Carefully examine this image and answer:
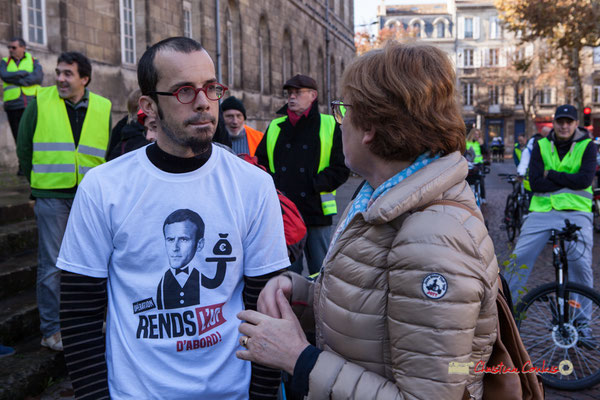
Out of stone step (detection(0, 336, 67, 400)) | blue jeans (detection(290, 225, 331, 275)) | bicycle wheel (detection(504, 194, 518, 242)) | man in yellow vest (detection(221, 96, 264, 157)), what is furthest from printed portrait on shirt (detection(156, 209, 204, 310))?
bicycle wheel (detection(504, 194, 518, 242))

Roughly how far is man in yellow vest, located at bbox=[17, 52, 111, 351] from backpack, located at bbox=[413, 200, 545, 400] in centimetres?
385

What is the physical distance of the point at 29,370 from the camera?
4359mm

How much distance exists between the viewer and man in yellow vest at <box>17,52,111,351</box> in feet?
15.6

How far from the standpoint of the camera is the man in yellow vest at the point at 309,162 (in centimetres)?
527

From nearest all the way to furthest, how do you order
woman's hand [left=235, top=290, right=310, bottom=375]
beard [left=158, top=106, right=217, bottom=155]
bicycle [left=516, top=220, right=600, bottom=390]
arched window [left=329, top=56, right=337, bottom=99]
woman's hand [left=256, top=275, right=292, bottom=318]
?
woman's hand [left=235, top=290, right=310, bottom=375] → woman's hand [left=256, top=275, right=292, bottom=318] → beard [left=158, top=106, right=217, bottom=155] → bicycle [left=516, top=220, right=600, bottom=390] → arched window [left=329, top=56, right=337, bottom=99]

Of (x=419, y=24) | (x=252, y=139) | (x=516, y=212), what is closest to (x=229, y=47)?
(x=516, y=212)

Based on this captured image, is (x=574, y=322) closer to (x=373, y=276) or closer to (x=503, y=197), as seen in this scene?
(x=373, y=276)

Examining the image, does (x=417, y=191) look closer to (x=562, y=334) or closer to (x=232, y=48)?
Result: (x=562, y=334)

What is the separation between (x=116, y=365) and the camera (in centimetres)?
200

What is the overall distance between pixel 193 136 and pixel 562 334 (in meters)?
3.80

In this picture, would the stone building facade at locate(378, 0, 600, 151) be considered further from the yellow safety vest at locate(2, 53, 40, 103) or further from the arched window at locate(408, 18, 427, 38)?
the yellow safety vest at locate(2, 53, 40, 103)

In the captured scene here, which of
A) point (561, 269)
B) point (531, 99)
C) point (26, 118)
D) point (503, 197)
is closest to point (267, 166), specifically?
point (26, 118)

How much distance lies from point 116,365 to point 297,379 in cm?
70

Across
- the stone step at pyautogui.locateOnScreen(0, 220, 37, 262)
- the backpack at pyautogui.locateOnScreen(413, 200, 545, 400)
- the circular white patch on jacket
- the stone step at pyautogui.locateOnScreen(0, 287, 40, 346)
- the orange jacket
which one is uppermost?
the orange jacket
